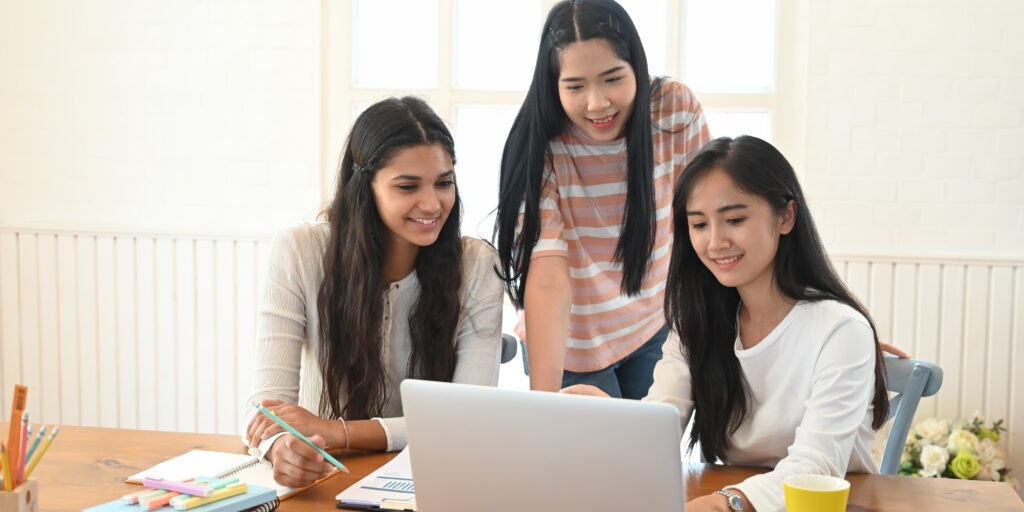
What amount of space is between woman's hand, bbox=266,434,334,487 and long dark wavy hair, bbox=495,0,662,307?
2.43 ft

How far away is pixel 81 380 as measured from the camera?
3.88 meters

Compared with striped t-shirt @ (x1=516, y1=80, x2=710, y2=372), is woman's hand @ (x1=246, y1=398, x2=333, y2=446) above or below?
below

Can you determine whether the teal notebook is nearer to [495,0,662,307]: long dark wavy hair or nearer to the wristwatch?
the wristwatch

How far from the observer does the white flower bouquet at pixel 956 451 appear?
3.23 meters

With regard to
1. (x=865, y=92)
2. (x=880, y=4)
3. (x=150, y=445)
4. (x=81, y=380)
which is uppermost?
(x=880, y=4)

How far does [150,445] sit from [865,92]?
8.60 feet

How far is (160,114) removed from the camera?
382 centimetres

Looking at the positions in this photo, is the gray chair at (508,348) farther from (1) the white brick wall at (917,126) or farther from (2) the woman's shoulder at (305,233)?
(1) the white brick wall at (917,126)

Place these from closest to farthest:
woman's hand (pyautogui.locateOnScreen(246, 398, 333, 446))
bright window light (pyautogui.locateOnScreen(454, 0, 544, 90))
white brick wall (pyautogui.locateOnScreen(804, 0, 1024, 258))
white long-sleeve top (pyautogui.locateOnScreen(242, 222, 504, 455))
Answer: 1. woman's hand (pyautogui.locateOnScreen(246, 398, 333, 446))
2. white long-sleeve top (pyautogui.locateOnScreen(242, 222, 504, 455))
3. white brick wall (pyautogui.locateOnScreen(804, 0, 1024, 258))
4. bright window light (pyautogui.locateOnScreen(454, 0, 544, 90))

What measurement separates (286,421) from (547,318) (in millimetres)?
606

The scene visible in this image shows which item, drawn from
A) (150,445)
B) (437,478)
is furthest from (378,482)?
(150,445)

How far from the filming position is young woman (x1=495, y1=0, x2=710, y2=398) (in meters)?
2.06

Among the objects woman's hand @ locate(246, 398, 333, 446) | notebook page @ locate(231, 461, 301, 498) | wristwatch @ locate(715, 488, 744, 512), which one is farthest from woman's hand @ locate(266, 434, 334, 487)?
wristwatch @ locate(715, 488, 744, 512)

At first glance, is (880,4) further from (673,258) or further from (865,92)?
(673,258)
